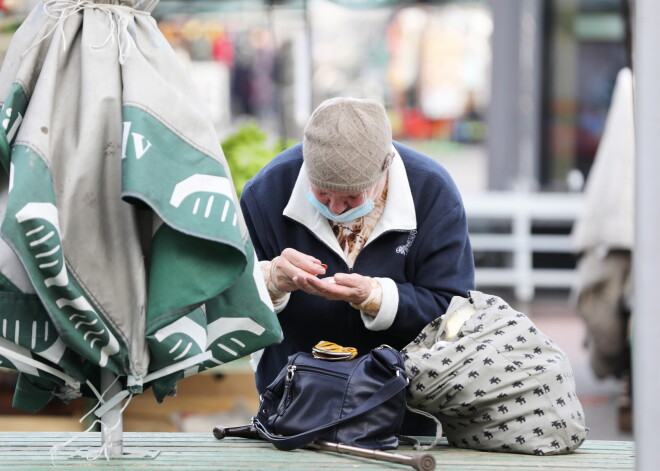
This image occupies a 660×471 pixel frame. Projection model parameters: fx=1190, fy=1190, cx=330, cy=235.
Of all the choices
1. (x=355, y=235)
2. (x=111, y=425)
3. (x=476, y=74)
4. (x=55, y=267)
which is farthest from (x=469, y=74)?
(x=55, y=267)

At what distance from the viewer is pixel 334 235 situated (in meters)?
3.21

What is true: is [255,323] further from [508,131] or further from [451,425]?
[508,131]

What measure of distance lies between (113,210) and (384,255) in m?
0.86

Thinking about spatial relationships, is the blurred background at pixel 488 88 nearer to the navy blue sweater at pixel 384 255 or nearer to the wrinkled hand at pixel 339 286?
the navy blue sweater at pixel 384 255

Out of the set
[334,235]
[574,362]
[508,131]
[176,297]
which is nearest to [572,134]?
[508,131]

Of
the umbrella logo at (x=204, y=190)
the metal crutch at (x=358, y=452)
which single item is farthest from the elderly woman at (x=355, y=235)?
the umbrella logo at (x=204, y=190)

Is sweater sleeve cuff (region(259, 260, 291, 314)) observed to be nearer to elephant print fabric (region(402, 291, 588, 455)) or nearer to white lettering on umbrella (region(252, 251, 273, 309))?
white lettering on umbrella (region(252, 251, 273, 309))

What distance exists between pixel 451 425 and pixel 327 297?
45 centimetres

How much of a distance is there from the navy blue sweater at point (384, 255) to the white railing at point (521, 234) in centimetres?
774

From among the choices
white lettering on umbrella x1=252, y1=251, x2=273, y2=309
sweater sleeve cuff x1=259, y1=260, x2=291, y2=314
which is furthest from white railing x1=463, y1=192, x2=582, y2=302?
white lettering on umbrella x1=252, y1=251, x2=273, y2=309

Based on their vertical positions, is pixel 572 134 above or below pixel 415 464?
below

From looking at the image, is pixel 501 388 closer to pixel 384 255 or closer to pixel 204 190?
pixel 384 255

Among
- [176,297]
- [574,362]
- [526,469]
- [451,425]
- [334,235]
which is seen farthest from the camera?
[574,362]

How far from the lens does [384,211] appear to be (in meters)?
3.16
